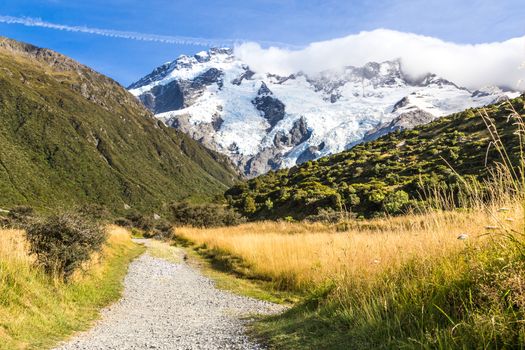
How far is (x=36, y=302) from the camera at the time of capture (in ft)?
29.7

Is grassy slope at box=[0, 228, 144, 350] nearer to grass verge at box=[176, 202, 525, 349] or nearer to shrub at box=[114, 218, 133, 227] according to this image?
grass verge at box=[176, 202, 525, 349]

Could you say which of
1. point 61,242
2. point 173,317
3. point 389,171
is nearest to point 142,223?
point 389,171

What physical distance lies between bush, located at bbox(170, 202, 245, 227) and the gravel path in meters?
25.1

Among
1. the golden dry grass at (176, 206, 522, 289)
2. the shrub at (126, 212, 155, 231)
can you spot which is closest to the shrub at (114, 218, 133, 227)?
the shrub at (126, 212, 155, 231)

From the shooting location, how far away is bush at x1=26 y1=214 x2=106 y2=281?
11305 millimetres

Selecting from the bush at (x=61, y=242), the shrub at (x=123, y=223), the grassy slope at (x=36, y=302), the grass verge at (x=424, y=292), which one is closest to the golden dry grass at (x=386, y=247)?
the grass verge at (x=424, y=292)

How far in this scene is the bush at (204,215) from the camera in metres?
43.0

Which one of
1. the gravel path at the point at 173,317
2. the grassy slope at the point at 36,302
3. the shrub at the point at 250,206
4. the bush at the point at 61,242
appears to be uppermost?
the bush at the point at 61,242

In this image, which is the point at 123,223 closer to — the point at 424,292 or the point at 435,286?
the point at 424,292

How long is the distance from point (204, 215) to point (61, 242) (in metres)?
33.7

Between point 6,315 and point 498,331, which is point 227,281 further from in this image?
point 498,331

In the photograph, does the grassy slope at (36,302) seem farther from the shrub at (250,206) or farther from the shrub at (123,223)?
the shrub at (123,223)

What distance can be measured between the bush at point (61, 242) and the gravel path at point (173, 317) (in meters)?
1.69

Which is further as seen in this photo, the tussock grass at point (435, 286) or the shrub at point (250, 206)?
the shrub at point (250, 206)
